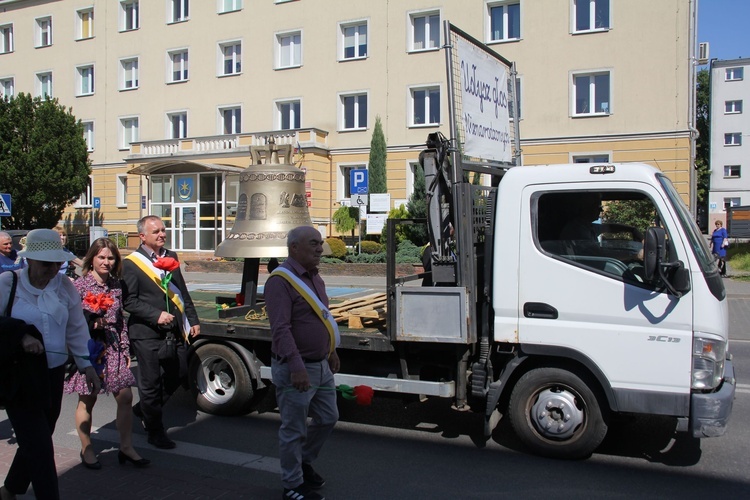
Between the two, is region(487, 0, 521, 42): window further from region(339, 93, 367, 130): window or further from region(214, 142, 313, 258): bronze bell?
region(214, 142, 313, 258): bronze bell

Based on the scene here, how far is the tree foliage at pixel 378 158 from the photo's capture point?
29.0m

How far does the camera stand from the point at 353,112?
30469 mm

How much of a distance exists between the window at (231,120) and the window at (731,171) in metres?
48.0

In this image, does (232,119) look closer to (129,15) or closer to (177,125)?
(177,125)

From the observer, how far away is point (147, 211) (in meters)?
32.9

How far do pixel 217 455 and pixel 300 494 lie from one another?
1322mm

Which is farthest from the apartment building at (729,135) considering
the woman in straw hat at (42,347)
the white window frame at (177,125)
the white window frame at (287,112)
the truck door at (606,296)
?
the woman in straw hat at (42,347)

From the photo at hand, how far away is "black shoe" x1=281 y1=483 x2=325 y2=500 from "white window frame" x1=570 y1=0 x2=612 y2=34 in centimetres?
2510

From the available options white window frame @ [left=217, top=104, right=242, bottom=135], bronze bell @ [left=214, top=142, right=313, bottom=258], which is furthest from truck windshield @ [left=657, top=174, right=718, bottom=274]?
white window frame @ [left=217, top=104, right=242, bottom=135]

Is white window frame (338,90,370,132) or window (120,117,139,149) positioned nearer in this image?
white window frame (338,90,370,132)

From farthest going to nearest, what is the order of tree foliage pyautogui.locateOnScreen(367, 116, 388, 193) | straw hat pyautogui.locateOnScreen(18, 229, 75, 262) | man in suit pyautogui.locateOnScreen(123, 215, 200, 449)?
tree foliage pyautogui.locateOnScreen(367, 116, 388, 193), man in suit pyautogui.locateOnScreen(123, 215, 200, 449), straw hat pyautogui.locateOnScreen(18, 229, 75, 262)

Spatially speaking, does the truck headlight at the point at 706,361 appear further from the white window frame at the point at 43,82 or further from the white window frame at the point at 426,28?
the white window frame at the point at 43,82

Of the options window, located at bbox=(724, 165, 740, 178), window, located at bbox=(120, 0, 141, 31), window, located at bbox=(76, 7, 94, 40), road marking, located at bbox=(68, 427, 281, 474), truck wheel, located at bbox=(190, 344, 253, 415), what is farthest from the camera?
window, located at bbox=(724, 165, 740, 178)

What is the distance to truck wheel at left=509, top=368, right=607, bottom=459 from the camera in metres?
4.98
